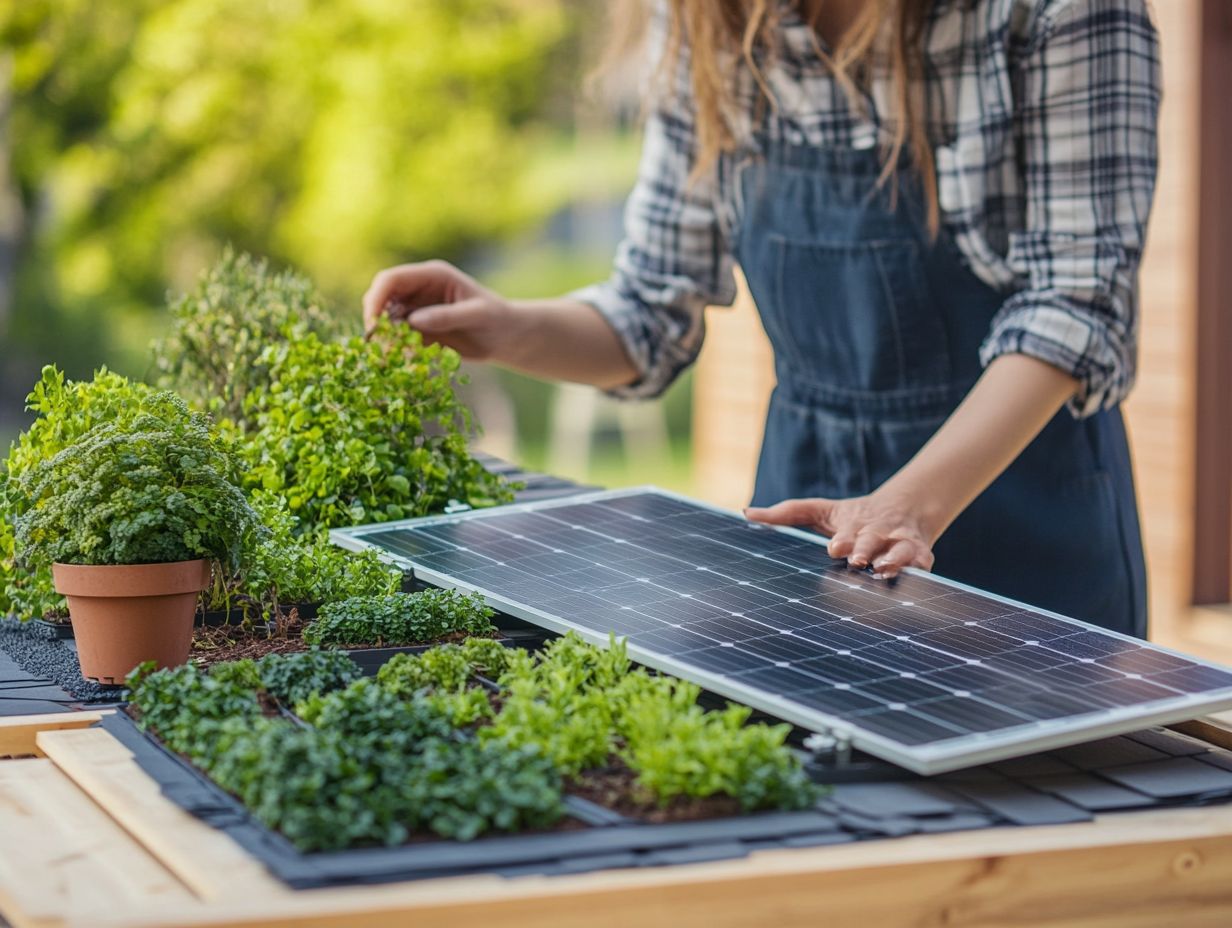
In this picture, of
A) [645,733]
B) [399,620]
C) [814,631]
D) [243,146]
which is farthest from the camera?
[243,146]

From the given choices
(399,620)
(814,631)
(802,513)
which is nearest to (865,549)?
(802,513)

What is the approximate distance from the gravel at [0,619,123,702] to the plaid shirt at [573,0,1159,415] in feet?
5.18

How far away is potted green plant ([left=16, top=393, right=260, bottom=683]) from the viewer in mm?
2014

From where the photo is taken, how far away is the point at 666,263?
3438 mm

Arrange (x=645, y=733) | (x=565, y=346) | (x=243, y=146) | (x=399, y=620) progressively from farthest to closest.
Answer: (x=243, y=146) → (x=565, y=346) → (x=399, y=620) → (x=645, y=733)

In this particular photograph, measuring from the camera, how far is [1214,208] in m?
6.70

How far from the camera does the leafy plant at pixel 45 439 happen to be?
2.23 m

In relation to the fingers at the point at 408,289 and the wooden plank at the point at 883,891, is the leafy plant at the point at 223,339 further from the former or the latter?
the wooden plank at the point at 883,891

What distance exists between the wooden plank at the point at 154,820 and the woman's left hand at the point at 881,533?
1116 millimetres

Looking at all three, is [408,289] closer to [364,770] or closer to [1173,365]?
[364,770]

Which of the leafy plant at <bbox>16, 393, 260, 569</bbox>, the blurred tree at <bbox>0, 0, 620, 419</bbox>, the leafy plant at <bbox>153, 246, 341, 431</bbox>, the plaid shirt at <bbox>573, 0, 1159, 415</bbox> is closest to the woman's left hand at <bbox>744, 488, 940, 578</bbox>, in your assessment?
the plaid shirt at <bbox>573, 0, 1159, 415</bbox>

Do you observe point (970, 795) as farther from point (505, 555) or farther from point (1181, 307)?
point (1181, 307)

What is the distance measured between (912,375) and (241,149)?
36.9ft

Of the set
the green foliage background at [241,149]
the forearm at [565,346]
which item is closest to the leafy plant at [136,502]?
the forearm at [565,346]
